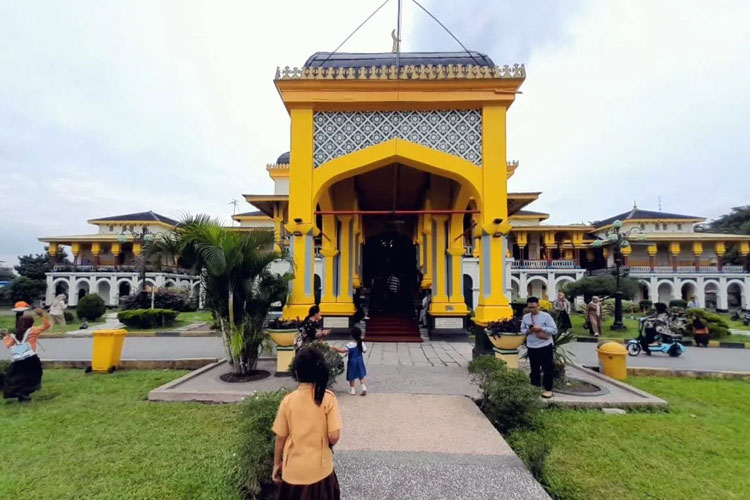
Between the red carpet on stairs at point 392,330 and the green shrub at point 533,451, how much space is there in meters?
6.61

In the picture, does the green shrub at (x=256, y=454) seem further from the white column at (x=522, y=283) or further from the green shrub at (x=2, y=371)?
the white column at (x=522, y=283)

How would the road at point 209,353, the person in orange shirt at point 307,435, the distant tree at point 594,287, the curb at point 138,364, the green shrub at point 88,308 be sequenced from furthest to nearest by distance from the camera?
the green shrub at point 88,308 → the distant tree at point 594,287 → the road at point 209,353 → the curb at point 138,364 → the person in orange shirt at point 307,435

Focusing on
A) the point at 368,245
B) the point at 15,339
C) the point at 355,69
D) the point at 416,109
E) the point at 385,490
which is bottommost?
the point at 385,490

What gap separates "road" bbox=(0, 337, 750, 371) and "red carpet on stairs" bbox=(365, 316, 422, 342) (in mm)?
951

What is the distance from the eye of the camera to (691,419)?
4.66 meters

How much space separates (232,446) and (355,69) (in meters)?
7.49

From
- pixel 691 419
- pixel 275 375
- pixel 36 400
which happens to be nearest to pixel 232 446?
pixel 275 375

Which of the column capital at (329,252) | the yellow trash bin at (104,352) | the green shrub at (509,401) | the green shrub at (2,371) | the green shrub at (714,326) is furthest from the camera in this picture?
the green shrub at (714,326)

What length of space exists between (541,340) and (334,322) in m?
5.83

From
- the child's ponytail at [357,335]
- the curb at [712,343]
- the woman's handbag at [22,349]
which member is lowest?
the curb at [712,343]

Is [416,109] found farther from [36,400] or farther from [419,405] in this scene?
[36,400]

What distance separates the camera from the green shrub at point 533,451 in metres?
3.16

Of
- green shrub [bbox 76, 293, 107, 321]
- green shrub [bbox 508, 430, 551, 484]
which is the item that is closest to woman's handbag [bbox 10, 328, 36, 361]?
green shrub [bbox 508, 430, 551, 484]

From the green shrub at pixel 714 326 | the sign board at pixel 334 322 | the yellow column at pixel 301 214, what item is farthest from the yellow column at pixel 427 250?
the green shrub at pixel 714 326
